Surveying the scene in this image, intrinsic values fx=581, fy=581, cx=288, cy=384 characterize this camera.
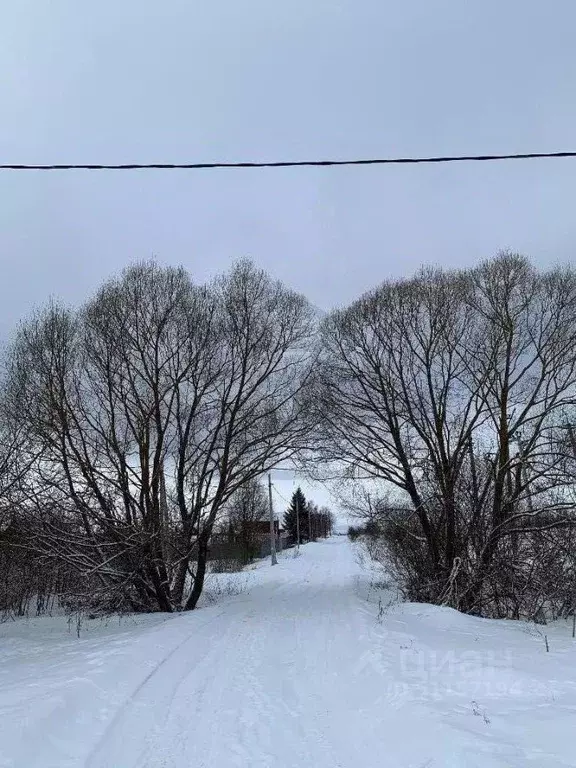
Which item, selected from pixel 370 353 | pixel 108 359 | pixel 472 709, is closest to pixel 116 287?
pixel 108 359

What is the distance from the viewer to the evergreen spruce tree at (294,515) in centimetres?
8550

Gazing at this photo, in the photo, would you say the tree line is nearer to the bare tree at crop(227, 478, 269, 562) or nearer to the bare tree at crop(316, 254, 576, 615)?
the bare tree at crop(316, 254, 576, 615)

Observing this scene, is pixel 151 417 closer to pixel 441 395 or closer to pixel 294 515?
pixel 441 395

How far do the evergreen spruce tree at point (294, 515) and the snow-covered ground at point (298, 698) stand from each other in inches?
2957

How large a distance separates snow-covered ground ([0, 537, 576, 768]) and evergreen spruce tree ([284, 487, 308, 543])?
246 ft

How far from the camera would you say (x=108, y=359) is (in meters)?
A: 16.7

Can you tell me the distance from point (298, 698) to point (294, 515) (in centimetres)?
8410

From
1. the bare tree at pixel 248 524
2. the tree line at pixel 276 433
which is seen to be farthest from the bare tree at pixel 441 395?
the bare tree at pixel 248 524

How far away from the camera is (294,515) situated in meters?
88.8

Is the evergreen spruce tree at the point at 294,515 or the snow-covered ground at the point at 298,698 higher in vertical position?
the evergreen spruce tree at the point at 294,515

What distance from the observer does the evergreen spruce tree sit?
8550 cm

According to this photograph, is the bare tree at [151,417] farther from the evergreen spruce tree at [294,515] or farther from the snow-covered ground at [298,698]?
the evergreen spruce tree at [294,515]

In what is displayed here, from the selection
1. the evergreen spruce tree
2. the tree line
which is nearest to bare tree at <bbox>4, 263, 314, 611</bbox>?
the tree line

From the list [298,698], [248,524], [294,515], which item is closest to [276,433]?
[298,698]
